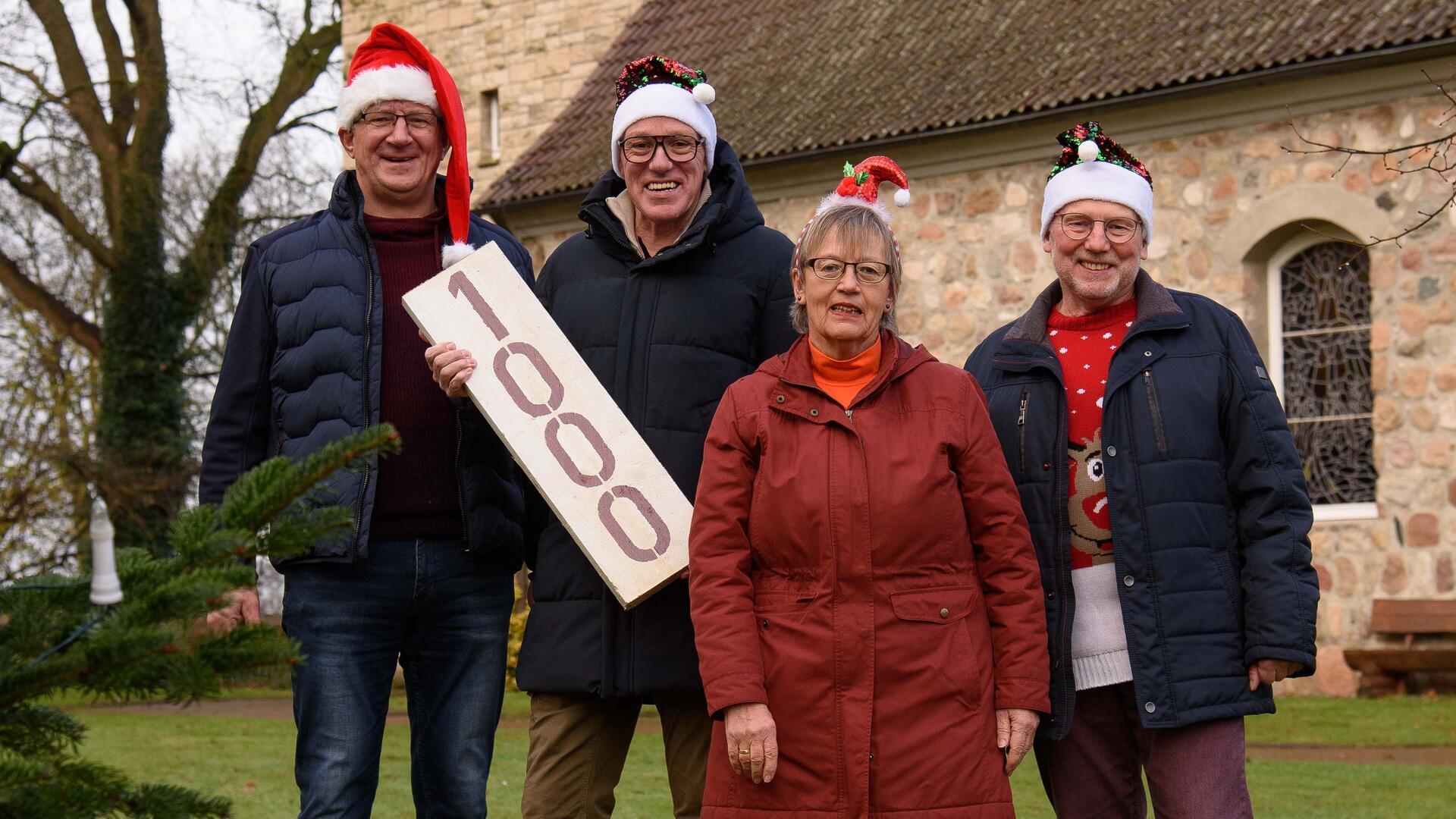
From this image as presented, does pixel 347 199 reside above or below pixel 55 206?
below

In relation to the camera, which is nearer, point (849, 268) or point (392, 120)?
point (849, 268)

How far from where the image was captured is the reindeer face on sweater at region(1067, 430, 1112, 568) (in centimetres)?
375

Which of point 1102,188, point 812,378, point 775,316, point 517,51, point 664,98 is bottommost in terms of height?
point 812,378

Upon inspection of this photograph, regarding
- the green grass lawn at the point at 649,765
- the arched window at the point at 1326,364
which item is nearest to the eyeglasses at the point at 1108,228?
the green grass lawn at the point at 649,765

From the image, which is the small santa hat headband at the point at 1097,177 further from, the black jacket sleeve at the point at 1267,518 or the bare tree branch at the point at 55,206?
the bare tree branch at the point at 55,206

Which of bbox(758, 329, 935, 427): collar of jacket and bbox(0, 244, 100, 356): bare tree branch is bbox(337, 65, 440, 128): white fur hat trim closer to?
bbox(758, 329, 935, 427): collar of jacket

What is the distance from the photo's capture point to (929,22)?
595 inches

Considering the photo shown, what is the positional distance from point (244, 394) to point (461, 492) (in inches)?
21.1

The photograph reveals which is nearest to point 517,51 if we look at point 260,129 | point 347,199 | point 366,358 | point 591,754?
point 260,129

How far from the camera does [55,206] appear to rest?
22.9 meters

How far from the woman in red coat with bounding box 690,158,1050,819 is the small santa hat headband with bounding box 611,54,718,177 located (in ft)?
Result: 1.94

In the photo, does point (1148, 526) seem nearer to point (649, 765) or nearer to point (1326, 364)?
point (649, 765)

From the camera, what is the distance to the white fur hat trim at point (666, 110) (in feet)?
13.0

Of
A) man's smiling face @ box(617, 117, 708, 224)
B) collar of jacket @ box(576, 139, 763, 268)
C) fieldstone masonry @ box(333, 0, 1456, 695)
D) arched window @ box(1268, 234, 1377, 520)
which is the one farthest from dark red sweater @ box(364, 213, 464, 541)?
arched window @ box(1268, 234, 1377, 520)
